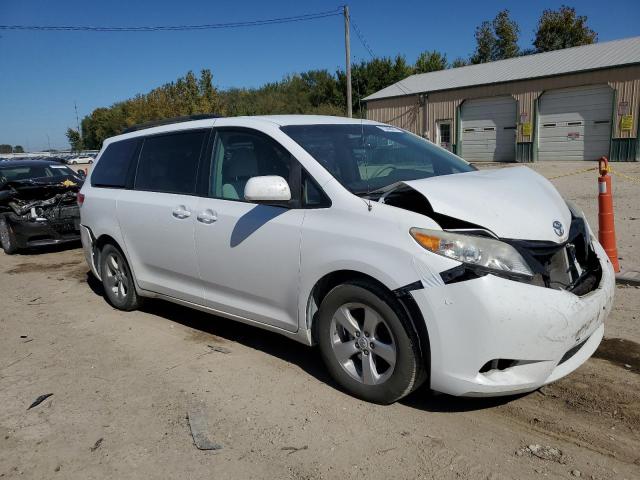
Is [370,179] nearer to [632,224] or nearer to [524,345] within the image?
[524,345]

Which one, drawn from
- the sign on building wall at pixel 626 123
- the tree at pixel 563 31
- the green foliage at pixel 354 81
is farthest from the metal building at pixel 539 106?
the tree at pixel 563 31

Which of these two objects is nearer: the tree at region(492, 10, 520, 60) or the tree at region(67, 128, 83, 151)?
the tree at region(492, 10, 520, 60)

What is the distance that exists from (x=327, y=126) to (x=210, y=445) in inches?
95.5

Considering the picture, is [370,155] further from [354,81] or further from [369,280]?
[354,81]

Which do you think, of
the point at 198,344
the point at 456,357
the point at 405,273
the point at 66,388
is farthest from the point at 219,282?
the point at 456,357

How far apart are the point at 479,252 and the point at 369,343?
0.87 meters

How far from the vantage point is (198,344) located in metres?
4.62

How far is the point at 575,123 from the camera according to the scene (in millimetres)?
25531

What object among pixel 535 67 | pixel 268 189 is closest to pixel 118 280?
pixel 268 189

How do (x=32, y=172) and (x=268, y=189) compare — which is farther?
(x=32, y=172)

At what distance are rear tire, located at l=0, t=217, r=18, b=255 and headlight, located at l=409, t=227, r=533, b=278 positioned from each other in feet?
28.8

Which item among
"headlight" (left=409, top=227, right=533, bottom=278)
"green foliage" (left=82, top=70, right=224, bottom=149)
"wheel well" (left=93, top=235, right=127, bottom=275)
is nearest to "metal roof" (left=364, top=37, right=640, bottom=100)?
"green foliage" (left=82, top=70, right=224, bottom=149)

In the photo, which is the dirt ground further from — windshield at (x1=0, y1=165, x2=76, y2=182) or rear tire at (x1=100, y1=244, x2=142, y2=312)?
windshield at (x1=0, y1=165, x2=76, y2=182)

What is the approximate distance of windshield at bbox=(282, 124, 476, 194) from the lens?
3.68m
